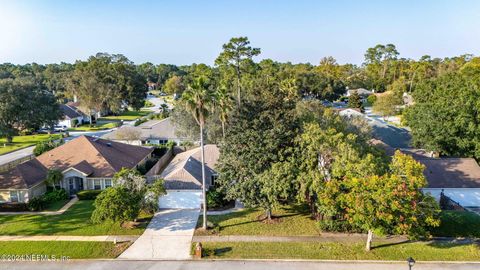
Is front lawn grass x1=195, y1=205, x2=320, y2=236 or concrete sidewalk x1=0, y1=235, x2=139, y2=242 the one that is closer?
concrete sidewalk x1=0, y1=235, x2=139, y2=242

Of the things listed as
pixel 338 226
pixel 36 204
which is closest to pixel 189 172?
pixel 36 204

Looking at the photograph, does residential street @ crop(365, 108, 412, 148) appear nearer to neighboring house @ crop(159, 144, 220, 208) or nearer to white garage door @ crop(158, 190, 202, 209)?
neighboring house @ crop(159, 144, 220, 208)

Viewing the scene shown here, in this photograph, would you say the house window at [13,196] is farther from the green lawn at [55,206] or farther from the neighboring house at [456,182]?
the neighboring house at [456,182]

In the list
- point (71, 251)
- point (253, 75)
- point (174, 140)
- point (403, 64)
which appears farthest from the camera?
point (403, 64)

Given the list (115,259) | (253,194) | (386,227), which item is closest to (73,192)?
(115,259)

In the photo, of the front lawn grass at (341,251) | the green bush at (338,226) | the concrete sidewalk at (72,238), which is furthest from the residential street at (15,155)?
the green bush at (338,226)

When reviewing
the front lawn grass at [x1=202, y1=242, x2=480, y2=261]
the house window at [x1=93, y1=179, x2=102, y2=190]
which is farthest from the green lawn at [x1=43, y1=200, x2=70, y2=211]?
the front lawn grass at [x1=202, y1=242, x2=480, y2=261]

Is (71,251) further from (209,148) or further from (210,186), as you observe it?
(209,148)
